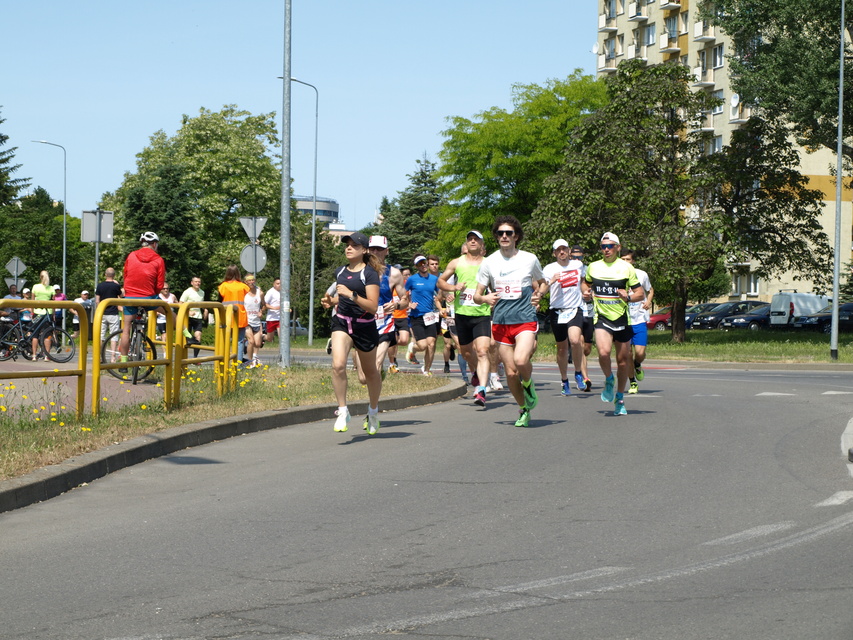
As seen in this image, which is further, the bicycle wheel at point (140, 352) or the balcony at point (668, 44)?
the balcony at point (668, 44)

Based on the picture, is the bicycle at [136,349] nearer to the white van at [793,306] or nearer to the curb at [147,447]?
the curb at [147,447]

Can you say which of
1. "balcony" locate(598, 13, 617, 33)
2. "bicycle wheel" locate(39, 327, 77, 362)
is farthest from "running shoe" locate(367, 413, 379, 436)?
"balcony" locate(598, 13, 617, 33)

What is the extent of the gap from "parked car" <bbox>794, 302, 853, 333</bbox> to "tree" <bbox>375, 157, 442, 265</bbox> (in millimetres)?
30583

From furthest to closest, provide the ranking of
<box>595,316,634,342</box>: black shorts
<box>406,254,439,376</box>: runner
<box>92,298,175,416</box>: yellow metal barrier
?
<box>406,254,439,376</box>: runner < <box>595,316,634,342</box>: black shorts < <box>92,298,175,416</box>: yellow metal barrier

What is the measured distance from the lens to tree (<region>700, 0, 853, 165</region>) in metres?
37.3

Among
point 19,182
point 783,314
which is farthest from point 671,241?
point 19,182

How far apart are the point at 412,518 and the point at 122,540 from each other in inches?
64.6

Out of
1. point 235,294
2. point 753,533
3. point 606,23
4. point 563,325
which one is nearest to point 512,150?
point 606,23

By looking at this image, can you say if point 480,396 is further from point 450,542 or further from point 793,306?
point 793,306

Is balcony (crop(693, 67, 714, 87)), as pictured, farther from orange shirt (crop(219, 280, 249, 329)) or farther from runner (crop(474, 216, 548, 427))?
runner (crop(474, 216, 548, 427))

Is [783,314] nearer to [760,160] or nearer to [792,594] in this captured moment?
[760,160]

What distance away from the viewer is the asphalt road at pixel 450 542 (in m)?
4.75

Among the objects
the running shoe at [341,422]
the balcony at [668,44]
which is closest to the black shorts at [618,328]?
the running shoe at [341,422]

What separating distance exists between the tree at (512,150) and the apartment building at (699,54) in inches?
684
